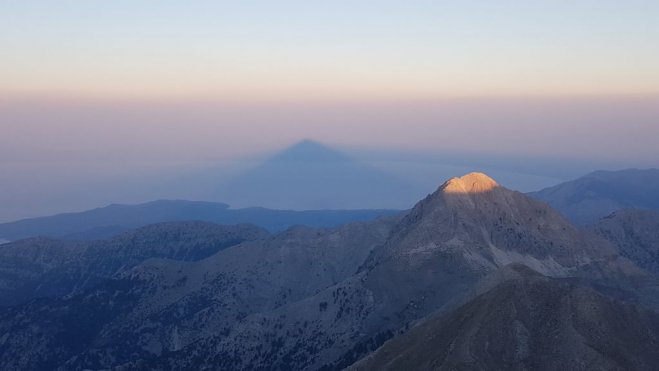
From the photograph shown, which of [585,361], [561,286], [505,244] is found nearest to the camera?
[585,361]

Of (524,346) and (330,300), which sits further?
(330,300)

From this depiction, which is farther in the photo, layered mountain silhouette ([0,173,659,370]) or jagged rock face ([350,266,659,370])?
layered mountain silhouette ([0,173,659,370])

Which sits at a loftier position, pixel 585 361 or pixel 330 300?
pixel 585 361

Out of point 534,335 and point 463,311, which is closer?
point 534,335

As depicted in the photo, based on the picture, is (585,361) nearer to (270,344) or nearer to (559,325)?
(559,325)

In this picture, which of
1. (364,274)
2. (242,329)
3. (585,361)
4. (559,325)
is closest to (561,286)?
(559,325)

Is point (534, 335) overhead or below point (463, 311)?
overhead

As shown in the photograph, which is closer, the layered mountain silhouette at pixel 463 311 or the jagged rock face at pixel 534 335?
the jagged rock face at pixel 534 335

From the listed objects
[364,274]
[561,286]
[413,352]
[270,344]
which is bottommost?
[270,344]
